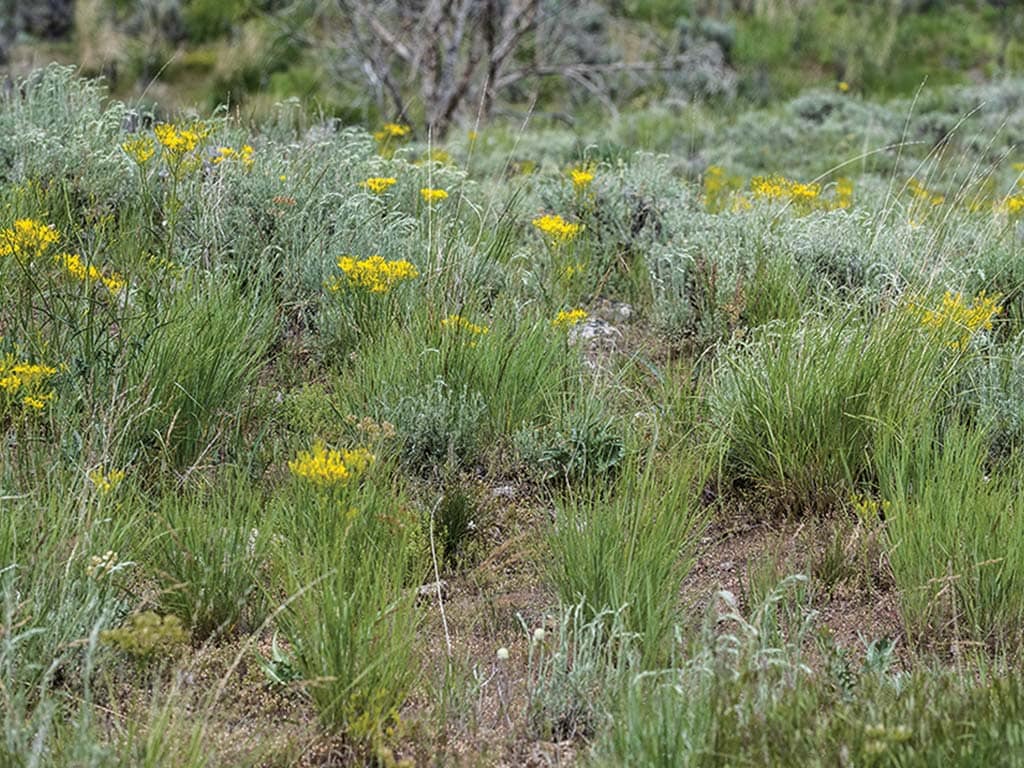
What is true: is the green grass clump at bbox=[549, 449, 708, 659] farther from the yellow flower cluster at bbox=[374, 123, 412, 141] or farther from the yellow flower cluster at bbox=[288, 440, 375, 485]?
the yellow flower cluster at bbox=[374, 123, 412, 141]

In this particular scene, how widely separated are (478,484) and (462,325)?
23.7 inches

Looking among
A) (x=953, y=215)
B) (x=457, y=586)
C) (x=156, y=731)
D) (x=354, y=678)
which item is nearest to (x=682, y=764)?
(x=354, y=678)

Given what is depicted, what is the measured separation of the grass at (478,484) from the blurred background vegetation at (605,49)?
8377mm

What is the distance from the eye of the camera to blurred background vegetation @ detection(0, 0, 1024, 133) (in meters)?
14.0

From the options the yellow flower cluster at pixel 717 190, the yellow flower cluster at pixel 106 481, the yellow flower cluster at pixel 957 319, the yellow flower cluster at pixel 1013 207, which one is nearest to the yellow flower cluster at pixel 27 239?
the yellow flower cluster at pixel 106 481

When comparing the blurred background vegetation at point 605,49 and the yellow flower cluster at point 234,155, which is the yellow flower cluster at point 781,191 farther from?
the blurred background vegetation at point 605,49

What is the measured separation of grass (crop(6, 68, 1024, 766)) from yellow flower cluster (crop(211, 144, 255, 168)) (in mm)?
50

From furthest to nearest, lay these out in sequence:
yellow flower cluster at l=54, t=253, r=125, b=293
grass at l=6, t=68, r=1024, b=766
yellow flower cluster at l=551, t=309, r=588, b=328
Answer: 1. yellow flower cluster at l=551, t=309, r=588, b=328
2. yellow flower cluster at l=54, t=253, r=125, b=293
3. grass at l=6, t=68, r=1024, b=766

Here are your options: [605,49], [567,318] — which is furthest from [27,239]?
[605,49]

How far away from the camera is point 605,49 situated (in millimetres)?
16672

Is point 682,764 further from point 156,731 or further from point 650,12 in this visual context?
point 650,12

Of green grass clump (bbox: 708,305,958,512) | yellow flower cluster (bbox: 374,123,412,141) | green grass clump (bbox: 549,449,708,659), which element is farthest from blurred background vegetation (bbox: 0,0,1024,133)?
green grass clump (bbox: 549,449,708,659)

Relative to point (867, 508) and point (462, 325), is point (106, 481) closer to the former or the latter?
point (462, 325)

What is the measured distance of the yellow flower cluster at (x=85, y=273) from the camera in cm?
300
